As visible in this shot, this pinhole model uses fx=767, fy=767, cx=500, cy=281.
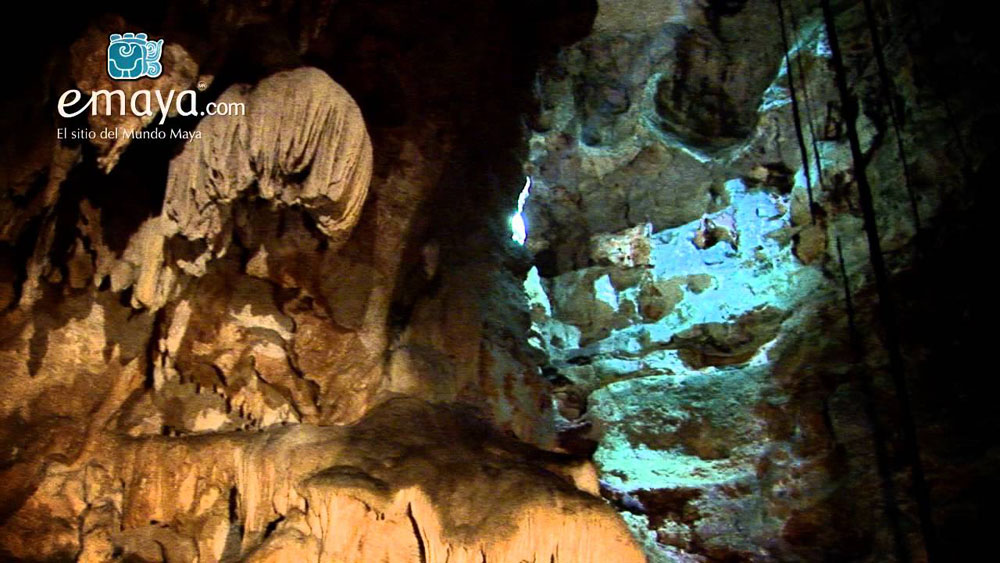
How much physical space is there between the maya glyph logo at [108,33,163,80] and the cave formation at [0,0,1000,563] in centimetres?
4

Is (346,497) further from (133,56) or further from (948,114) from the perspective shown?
(948,114)

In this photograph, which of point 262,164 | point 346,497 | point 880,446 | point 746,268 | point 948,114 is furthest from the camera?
point 746,268

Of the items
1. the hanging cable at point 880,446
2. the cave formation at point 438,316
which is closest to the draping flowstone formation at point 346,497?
the cave formation at point 438,316

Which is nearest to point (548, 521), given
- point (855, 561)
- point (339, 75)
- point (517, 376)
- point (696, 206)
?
point (517, 376)

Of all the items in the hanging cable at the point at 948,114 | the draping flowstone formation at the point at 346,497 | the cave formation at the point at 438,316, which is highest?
the hanging cable at the point at 948,114

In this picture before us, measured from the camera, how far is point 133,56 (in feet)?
13.7

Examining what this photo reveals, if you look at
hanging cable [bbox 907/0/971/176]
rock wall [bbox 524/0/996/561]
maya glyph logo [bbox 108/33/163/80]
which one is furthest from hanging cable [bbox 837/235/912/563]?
maya glyph logo [bbox 108/33/163/80]

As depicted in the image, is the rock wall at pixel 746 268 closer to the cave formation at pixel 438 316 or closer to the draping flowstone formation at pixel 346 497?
the cave formation at pixel 438 316

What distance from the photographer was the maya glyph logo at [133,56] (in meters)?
4.07

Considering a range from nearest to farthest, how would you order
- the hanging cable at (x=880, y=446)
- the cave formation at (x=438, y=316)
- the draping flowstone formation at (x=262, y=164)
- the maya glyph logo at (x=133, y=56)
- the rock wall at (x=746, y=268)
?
the maya glyph logo at (x=133, y=56) → the cave formation at (x=438, y=316) → the draping flowstone formation at (x=262, y=164) → the hanging cable at (x=880, y=446) → the rock wall at (x=746, y=268)

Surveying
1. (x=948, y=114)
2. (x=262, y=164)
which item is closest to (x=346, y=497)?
(x=262, y=164)

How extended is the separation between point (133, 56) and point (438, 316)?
9.41 ft

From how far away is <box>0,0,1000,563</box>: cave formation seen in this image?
4242 mm

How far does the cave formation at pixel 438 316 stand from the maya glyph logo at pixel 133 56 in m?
0.04
